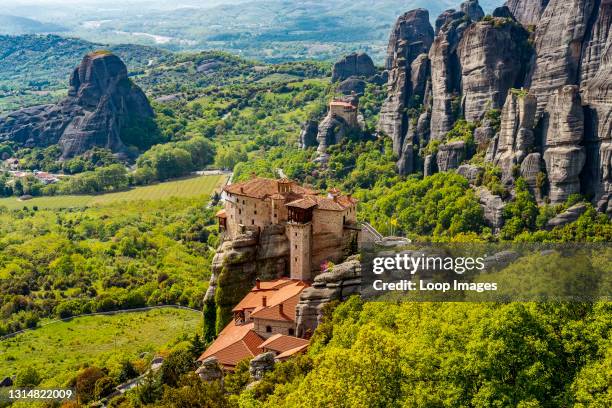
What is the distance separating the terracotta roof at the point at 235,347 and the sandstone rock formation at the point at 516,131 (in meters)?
45.2

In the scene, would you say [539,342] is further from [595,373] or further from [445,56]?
[445,56]

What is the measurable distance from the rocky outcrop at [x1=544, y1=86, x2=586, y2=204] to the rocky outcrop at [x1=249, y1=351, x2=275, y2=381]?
4786 centimetres

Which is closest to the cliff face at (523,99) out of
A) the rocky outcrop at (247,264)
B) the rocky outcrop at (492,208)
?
the rocky outcrop at (492,208)

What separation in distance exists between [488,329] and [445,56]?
3258 inches

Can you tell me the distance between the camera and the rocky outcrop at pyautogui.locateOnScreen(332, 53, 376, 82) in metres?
191

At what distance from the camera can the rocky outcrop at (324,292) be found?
179ft

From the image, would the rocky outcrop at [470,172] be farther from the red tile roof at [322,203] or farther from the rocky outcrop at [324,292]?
the rocky outcrop at [324,292]

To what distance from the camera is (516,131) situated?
92562mm

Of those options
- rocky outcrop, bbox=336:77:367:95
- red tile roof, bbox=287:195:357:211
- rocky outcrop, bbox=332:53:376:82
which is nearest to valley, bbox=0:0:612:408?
red tile roof, bbox=287:195:357:211

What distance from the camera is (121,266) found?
358ft

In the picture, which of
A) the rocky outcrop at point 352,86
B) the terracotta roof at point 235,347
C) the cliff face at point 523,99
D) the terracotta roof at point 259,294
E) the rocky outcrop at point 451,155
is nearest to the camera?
the terracotta roof at point 235,347

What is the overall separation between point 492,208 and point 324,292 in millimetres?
40277

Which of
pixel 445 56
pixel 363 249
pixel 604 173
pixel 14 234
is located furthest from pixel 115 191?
pixel 363 249

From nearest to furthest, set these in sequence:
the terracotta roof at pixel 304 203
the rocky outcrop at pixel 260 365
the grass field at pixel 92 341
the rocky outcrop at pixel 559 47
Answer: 1. the rocky outcrop at pixel 260 365
2. the terracotta roof at pixel 304 203
3. the grass field at pixel 92 341
4. the rocky outcrop at pixel 559 47
